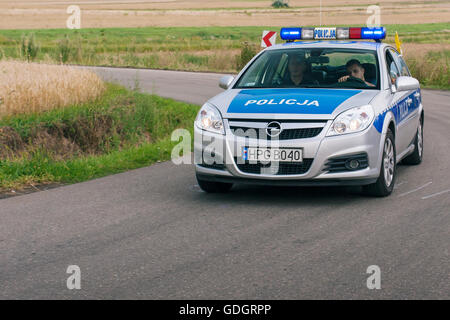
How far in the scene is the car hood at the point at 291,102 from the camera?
806 centimetres

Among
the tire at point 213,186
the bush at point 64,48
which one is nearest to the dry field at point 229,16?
the bush at point 64,48

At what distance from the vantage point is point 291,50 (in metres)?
9.80

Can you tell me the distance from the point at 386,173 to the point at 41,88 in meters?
9.52

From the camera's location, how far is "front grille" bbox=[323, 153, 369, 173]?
8.01 meters

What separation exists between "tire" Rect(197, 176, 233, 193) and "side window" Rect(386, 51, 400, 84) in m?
2.36

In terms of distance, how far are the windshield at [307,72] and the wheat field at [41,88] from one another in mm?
6801

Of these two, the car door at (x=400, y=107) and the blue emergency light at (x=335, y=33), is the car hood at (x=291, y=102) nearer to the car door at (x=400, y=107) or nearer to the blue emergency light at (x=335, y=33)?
the car door at (x=400, y=107)

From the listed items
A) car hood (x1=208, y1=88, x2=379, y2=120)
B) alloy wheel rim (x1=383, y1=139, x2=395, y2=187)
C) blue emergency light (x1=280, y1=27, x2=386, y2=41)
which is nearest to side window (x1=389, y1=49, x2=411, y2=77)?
blue emergency light (x1=280, y1=27, x2=386, y2=41)

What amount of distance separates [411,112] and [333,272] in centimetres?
484

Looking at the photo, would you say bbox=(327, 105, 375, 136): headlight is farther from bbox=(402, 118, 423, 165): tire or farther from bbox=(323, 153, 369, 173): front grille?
bbox=(402, 118, 423, 165): tire

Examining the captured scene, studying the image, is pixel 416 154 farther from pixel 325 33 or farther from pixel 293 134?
pixel 293 134

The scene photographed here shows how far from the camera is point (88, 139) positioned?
1477cm

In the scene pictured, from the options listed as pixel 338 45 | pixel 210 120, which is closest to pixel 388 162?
pixel 338 45
